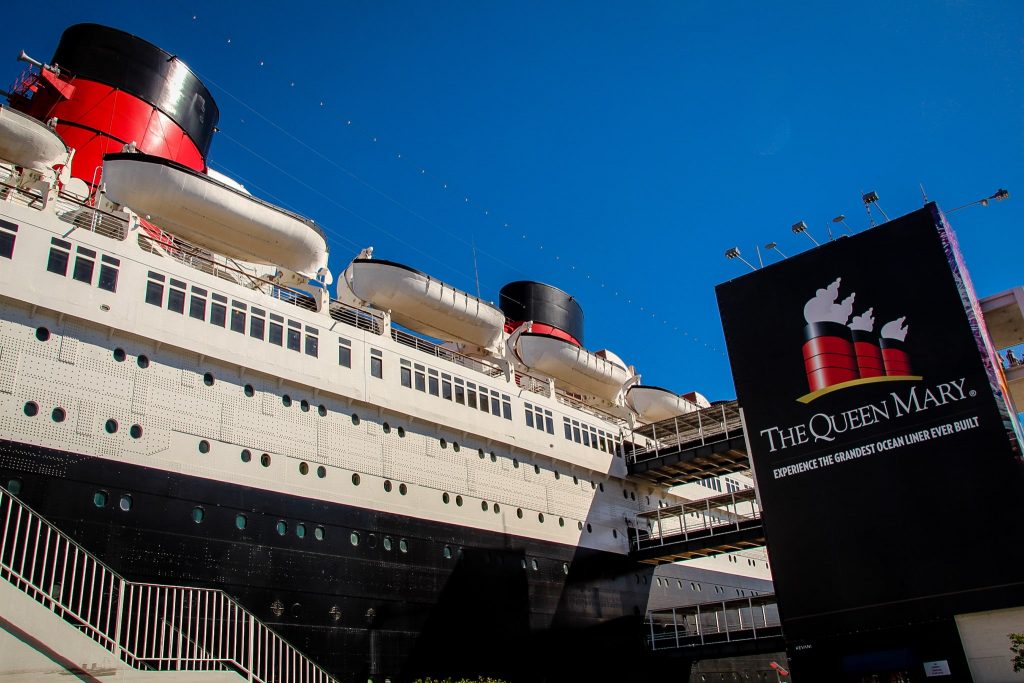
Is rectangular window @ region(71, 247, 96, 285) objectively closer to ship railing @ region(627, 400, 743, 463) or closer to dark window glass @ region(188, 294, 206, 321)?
dark window glass @ region(188, 294, 206, 321)

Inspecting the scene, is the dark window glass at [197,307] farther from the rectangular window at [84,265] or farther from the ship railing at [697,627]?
the ship railing at [697,627]

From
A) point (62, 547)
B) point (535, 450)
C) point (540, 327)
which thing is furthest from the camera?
point (540, 327)

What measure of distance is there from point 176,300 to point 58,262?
2.17 metres

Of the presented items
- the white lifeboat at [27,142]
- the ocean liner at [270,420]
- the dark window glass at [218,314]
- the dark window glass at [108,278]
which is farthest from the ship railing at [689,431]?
the white lifeboat at [27,142]

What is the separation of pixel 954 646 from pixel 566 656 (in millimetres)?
9045

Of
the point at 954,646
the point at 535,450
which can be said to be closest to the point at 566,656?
the point at 535,450

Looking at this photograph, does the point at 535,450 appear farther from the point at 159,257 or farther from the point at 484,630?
the point at 159,257

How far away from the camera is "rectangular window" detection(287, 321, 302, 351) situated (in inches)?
683

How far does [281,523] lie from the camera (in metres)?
15.4

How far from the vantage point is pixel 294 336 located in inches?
689

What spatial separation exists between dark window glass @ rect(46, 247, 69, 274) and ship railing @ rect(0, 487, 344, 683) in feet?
13.3

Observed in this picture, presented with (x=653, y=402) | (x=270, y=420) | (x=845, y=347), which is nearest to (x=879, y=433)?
(x=845, y=347)

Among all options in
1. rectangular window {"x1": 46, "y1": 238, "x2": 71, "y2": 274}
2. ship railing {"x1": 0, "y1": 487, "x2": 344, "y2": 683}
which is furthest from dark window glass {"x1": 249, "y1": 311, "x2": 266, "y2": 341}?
ship railing {"x1": 0, "y1": 487, "x2": 344, "y2": 683}

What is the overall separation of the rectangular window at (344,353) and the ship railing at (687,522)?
1163 cm
